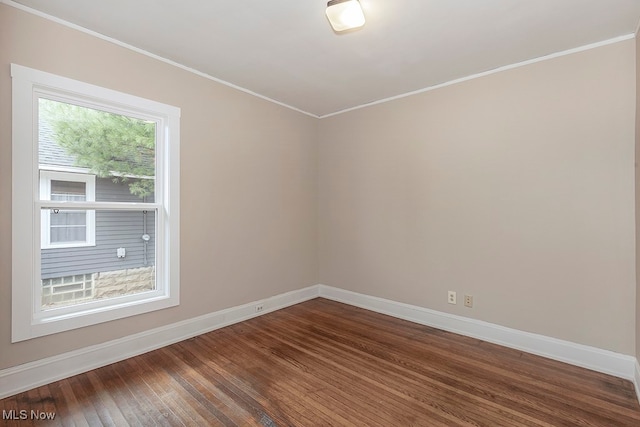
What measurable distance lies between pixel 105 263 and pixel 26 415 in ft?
3.57

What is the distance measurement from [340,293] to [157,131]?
2.91 metres

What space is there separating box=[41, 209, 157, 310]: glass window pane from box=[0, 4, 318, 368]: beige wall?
25cm

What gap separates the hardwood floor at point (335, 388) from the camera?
1.87 meters

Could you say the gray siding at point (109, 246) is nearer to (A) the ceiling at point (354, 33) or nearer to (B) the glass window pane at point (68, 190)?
(B) the glass window pane at point (68, 190)

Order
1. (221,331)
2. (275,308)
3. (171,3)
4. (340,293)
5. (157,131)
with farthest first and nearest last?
(340,293) → (275,308) → (221,331) → (157,131) → (171,3)

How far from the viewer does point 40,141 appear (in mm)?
2219

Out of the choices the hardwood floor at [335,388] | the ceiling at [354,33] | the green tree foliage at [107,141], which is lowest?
the hardwood floor at [335,388]

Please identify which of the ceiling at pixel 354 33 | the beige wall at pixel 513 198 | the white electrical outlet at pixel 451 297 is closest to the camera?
the ceiling at pixel 354 33

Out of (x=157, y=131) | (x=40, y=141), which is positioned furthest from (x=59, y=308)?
(x=157, y=131)

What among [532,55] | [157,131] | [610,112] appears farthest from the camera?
[157,131]

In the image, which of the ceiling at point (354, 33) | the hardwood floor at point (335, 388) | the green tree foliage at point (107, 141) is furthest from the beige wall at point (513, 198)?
the green tree foliage at point (107, 141)

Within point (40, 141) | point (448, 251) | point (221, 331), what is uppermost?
point (40, 141)

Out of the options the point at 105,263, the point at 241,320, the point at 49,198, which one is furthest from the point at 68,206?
the point at 241,320

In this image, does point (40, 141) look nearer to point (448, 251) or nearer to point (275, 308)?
point (275, 308)
